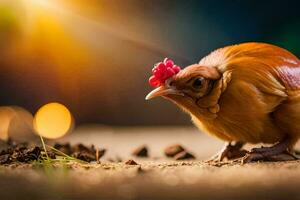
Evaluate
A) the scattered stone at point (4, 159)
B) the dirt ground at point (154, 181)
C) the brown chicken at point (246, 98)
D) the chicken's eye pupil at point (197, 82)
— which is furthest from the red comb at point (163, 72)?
the scattered stone at point (4, 159)

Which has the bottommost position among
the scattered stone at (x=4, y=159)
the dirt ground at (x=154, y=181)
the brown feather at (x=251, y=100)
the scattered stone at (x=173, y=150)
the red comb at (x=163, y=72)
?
the dirt ground at (x=154, y=181)

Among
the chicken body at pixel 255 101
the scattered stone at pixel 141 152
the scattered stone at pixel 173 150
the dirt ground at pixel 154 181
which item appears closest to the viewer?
the dirt ground at pixel 154 181

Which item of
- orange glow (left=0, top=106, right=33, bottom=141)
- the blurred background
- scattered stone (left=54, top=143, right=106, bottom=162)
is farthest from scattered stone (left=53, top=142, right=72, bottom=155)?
orange glow (left=0, top=106, right=33, bottom=141)

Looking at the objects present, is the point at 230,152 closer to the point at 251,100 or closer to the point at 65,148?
the point at 251,100

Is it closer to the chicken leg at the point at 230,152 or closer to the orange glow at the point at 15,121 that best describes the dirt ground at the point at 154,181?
the chicken leg at the point at 230,152

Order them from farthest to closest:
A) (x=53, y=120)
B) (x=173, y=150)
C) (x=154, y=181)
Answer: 1. (x=53, y=120)
2. (x=173, y=150)
3. (x=154, y=181)

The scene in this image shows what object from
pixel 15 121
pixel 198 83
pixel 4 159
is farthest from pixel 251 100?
pixel 15 121

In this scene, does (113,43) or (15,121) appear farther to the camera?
(15,121)
